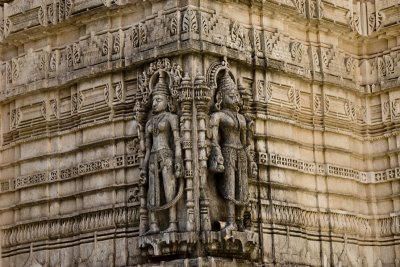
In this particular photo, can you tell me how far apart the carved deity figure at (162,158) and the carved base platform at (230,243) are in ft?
2.43

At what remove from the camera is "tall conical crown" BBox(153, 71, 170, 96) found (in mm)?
18469

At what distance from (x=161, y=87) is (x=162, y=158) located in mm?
1590

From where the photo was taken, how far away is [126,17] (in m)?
20.2

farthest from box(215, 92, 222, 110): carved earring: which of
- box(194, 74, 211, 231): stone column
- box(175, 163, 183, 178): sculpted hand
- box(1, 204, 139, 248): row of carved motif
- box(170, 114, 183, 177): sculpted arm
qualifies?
box(1, 204, 139, 248): row of carved motif

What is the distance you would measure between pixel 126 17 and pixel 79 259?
18.0 feet

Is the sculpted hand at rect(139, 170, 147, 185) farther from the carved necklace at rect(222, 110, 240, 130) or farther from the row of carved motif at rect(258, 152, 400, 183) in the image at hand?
the row of carved motif at rect(258, 152, 400, 183)

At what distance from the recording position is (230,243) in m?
17.8

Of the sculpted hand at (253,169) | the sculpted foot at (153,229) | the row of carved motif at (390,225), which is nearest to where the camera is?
the sculpted foot at (153,229)

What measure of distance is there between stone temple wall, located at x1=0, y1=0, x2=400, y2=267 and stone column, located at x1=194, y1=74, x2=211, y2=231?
0.09 ft

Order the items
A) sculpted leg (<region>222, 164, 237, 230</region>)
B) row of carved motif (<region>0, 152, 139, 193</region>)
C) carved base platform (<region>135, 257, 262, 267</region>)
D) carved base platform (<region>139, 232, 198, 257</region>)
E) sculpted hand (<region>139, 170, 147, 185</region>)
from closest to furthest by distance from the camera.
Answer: carved base platform (<region>135, 257, 262, 267</region>), carved base platform (<region>139, 232, 198, 257</region>), sculpted leg (<region>222, 164, 237, 230</region>), sculpted hand (<region>139, 170, 147, 185</region>), row of carved motif (<region>0, 152, 139, 193</region>)

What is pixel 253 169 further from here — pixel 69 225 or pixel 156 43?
pixel 69 225

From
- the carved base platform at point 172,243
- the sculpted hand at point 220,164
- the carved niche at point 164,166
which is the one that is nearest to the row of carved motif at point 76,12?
the carved niche at point 164,166

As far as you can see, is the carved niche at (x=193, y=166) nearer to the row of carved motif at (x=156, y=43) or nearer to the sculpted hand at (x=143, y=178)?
the sculpted hand at (x=143, y=178)

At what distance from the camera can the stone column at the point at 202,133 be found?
1766 centimetres
